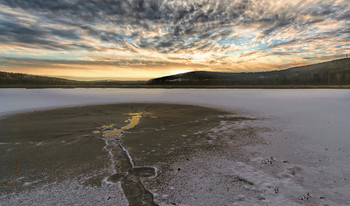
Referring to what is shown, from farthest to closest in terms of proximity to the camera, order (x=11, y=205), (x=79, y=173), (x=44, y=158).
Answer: (x=44, y=158)
(x=79, y=173)
(x=11, y=205)

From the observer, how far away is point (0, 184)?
370 cm

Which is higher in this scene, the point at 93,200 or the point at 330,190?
the point at 330,190

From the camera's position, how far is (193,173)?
4.20 meters

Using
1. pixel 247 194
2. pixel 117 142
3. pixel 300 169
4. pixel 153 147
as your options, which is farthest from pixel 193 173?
pixel 117 142

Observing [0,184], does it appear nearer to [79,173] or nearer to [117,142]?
[79,173]

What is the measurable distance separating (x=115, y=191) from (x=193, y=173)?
1.74m

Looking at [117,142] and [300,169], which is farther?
[117,142]

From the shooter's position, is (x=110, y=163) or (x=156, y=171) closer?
(x=156, y=171)

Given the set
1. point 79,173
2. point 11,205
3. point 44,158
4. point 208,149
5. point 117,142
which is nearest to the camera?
point 11,205

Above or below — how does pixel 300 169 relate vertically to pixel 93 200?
above

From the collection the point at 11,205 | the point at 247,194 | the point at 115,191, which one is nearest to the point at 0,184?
the point at 11,205

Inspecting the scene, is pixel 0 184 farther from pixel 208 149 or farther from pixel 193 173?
pixel 208 149

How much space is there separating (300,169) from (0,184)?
6.59m

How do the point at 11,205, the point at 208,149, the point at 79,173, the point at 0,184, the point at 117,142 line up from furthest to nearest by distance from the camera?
the point at 117,142, the point at 208,149, the point at 79,173, the point at 0,184, the point at 11,205
